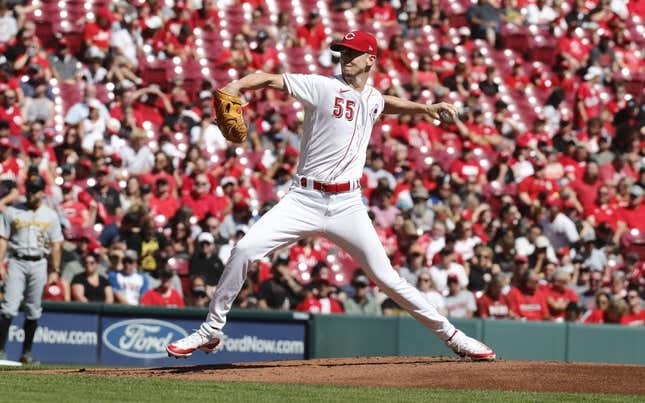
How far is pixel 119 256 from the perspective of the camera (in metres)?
14.0

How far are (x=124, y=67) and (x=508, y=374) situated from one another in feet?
33.9

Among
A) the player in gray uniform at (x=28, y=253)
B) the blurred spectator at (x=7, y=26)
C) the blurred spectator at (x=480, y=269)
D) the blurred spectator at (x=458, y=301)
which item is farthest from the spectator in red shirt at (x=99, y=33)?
the player in gray uniform at (x=28, y=253)

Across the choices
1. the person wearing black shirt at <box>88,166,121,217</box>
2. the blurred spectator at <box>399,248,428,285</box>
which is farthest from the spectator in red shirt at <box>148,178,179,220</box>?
the blurred spectator at <box>399,248,428,285</box>

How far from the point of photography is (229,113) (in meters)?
7.94

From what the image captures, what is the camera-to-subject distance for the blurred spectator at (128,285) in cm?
1403

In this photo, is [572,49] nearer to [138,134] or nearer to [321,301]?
[138,134]

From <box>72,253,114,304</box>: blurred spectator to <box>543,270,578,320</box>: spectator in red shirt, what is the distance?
5.07 metres

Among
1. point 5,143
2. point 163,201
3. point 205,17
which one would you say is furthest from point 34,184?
point 205,17

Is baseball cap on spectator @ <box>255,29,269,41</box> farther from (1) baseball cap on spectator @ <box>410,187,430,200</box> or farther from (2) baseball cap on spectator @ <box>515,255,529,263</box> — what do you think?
(2) baseball cap on spectator @ <box>515,255,529,263</box>

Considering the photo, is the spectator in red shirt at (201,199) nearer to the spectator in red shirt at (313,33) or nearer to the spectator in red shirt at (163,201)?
the spectator in red shirt at (163,201)

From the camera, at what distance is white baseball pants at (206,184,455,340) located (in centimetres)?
811

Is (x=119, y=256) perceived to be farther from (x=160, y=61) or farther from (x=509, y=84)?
(x=509, y=84)

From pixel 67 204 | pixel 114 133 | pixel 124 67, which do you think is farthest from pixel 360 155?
pixel 124 67

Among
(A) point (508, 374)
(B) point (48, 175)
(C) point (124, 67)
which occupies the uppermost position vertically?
(C) point (124, 67)
